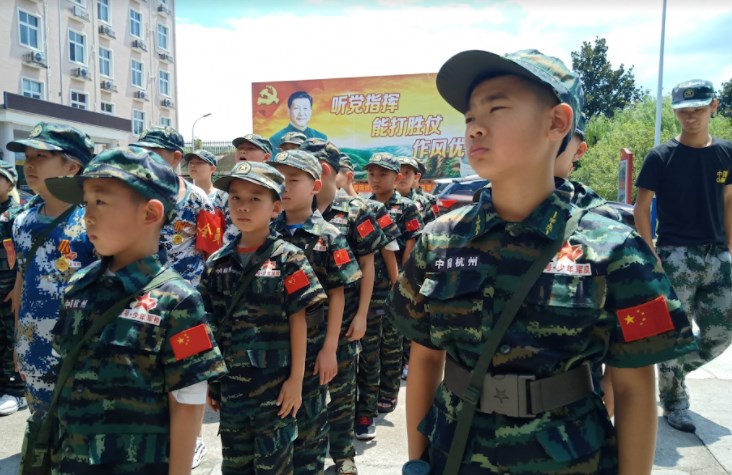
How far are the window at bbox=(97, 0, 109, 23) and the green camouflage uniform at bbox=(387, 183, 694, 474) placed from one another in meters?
35.9

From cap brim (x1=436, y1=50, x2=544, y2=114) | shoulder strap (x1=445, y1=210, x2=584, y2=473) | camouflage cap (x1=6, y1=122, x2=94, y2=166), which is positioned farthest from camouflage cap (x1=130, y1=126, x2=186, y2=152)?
shoulder strap (x1=445, y1=210, x2=584, y2=473)

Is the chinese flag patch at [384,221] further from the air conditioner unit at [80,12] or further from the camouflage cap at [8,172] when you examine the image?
the air conditioner unit at [80,12]

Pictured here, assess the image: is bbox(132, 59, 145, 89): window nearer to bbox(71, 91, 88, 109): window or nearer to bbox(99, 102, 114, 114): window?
bbox(99, 102, 114, 114): window

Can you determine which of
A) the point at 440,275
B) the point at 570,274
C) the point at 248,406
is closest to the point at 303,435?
the point at 248,406

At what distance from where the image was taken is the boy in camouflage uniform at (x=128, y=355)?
5.37 ft

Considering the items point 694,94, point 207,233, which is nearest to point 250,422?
point 207,233

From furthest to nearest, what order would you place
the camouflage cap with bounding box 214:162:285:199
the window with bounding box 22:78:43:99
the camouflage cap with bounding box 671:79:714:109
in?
the window with bounding box 22:78:43:99 < the camouflage cap with bounding box 671:79:714:109 < the camouflage cap with bounding box 214:162:285:199

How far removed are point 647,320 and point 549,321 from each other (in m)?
0.22

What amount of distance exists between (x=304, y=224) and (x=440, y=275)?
1665 millimetres

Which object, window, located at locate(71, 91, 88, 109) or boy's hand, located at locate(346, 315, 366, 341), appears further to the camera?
window, located at locate(71, 91, 88, 109)

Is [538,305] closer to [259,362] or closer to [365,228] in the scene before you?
[259,362]

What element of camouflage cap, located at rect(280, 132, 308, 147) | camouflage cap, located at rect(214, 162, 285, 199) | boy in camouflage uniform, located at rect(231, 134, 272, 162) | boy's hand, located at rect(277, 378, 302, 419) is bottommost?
boy's hand, located at rect(277, 378, 302, 419)

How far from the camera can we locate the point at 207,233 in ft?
11.9

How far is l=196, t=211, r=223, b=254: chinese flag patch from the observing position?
11.9 feet
